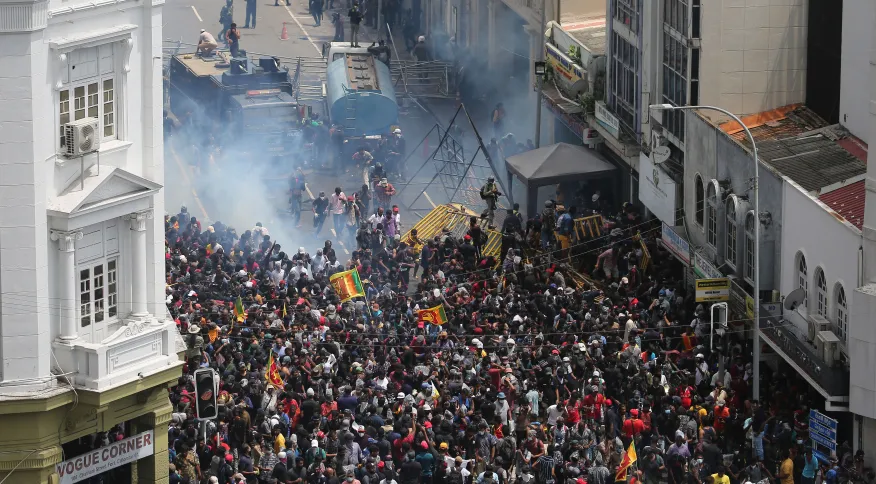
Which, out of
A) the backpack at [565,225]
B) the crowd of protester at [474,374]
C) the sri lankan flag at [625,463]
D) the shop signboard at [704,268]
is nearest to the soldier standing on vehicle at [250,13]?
the crowd of protester at [474,374]

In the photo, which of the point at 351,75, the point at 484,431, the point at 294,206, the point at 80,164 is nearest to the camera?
the point at 80,164

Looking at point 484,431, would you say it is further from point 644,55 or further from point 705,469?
point 644,55

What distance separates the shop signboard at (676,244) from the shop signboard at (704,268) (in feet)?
2.98

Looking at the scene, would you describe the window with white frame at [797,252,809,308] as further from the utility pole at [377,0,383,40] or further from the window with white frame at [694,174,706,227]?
the utility pole at [377,0,383,40]

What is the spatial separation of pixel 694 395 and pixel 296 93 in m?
32.8

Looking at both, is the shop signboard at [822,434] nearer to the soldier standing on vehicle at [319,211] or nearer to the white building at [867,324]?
the white building at [867,324]

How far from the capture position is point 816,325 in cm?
4291

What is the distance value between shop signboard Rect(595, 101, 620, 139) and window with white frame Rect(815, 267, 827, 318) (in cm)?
1423

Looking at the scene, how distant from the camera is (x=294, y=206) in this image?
6253 cm

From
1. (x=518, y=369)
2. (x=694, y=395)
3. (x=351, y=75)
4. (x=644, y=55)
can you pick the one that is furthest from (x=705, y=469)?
(x=351, y=75)

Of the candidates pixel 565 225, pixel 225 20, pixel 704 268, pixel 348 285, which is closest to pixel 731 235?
pixel 704 268

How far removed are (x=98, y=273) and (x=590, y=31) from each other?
92.8 feet

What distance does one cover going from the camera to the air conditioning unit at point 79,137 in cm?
3769

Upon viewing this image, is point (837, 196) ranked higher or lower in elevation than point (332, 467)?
higher
